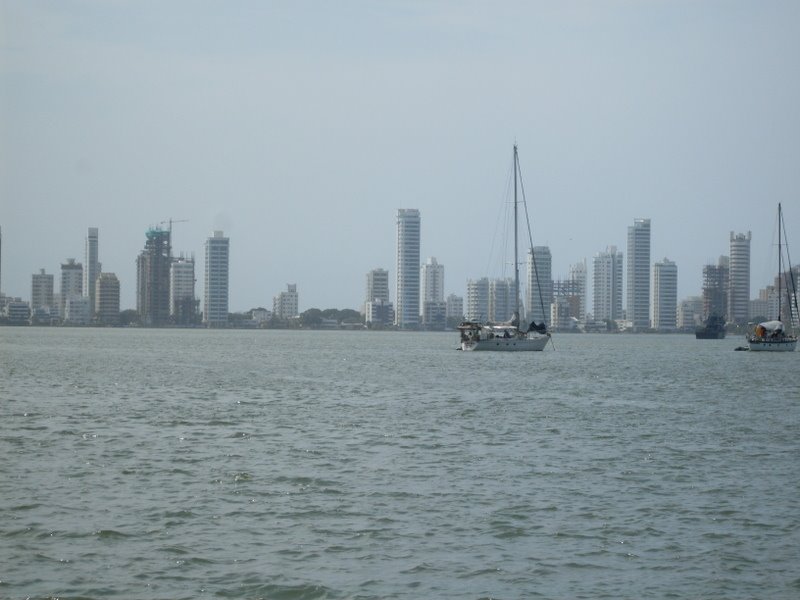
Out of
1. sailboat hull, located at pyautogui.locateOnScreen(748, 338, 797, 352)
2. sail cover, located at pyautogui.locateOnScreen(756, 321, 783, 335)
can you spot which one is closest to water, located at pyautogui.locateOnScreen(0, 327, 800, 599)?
sailboat hull, located at pyautogui.locateOnScreen(748, 338, 797, 352)

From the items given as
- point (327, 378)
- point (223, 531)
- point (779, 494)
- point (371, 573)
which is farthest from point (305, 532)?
point (327, 378)

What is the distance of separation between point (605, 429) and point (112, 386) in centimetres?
3089

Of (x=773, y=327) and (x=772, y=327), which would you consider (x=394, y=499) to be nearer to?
(x=773, y=327)

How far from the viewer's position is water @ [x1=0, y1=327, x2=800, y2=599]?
19203 millimetres

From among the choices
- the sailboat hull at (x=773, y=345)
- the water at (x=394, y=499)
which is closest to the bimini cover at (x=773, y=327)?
the sailboat hull at (x=773, y=345)

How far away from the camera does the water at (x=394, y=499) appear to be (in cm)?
1920

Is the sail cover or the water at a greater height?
the sail cover

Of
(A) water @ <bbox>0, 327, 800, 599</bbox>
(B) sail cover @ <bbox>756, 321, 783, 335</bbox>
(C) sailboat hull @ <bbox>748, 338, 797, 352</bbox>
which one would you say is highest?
(B) sail cover @ <bbox>756, 321, 783, 335</bbox>

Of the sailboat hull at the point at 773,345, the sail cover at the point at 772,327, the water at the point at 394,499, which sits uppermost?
the sail cover at the point at 772,327

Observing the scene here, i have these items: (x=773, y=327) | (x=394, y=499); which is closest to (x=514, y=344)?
(x=773, y=327)

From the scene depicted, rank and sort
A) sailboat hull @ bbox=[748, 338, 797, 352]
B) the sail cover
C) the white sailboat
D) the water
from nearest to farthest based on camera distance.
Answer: the water < the white sailboat < sailboat hull @ bbox=[748, 338, 797, 352] < the sail cover

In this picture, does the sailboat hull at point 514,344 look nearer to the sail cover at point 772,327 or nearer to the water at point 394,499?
the sail cover at point 772,327

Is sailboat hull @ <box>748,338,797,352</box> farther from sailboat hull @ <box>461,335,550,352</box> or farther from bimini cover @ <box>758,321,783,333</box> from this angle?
sailboat hull @ <box>461,335,550,352</box>

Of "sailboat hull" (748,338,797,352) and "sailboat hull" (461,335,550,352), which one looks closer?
"sailboat hull" (461,335,550,352)
